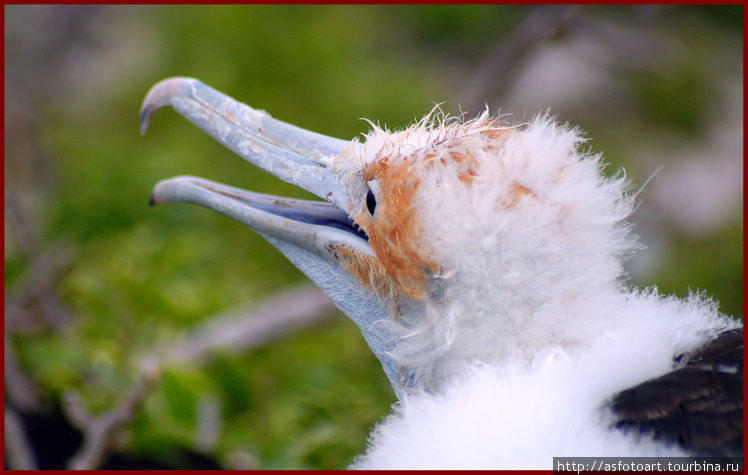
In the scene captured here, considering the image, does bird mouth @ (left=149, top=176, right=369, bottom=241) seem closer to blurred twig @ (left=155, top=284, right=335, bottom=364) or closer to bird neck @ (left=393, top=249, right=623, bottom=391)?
bird neck @ (left=393, top=249, right=623, bottom=391)

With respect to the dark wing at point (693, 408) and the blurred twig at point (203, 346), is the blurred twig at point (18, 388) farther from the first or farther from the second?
the dark wing at point (693, 408)

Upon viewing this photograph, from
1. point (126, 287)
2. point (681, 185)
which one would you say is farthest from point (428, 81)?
point (126, 287)

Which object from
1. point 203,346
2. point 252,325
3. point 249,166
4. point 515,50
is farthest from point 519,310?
point 249,166

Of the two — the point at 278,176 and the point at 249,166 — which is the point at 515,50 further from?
the point at 278,176

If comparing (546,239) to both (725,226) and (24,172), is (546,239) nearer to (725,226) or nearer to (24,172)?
(725,226)

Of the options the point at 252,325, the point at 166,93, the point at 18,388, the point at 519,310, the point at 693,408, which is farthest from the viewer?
the point at 252,325

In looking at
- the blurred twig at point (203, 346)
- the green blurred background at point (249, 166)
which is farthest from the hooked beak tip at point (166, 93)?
the green blurred background at point (249, 166)
